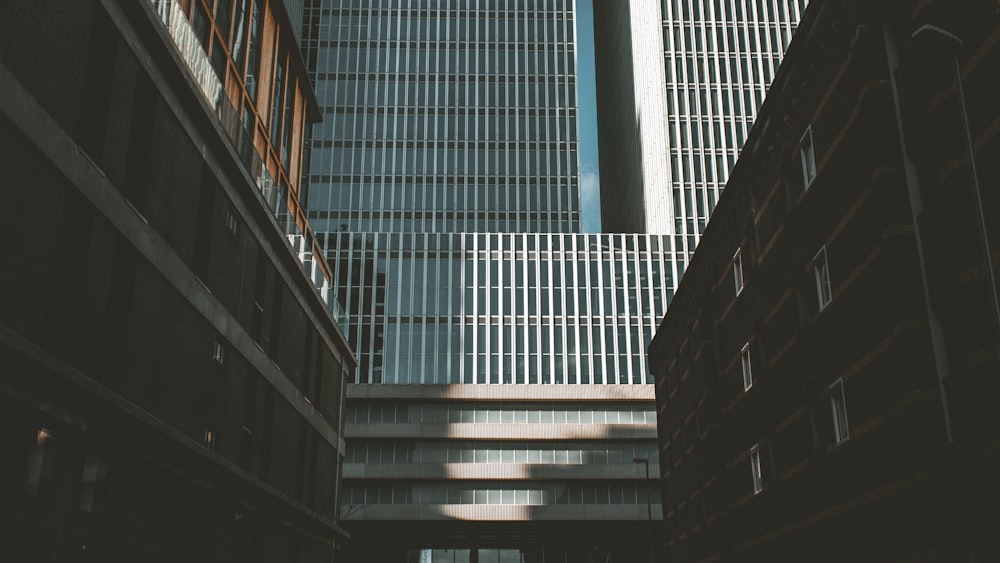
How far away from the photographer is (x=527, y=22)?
119 m

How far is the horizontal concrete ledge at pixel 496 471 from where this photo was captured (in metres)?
79.2

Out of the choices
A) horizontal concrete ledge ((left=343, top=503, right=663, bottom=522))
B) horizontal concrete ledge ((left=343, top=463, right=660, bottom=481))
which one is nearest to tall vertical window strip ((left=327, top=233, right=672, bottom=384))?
horizontal concrete ledge ((left=343, top=463, right=660, bottom=481))

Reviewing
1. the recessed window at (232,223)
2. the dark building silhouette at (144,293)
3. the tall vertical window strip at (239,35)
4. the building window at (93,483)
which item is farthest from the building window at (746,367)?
the tall vertical window strip at (239,35)

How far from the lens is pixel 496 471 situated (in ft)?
263

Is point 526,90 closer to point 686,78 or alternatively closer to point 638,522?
point 686,78

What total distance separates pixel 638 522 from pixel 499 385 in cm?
1643

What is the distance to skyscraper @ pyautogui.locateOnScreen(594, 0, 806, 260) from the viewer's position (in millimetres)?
97312

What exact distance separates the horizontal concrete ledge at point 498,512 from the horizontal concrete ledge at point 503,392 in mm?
9197

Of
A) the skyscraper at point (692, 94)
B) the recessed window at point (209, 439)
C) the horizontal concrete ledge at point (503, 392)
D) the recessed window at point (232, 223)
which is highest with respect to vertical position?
the skyscraper at point (692, 94)

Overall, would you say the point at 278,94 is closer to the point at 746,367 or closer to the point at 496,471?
the point at 746,367

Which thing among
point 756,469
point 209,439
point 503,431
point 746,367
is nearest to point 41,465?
point 209,439

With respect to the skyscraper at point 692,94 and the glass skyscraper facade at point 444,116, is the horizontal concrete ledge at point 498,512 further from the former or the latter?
the glass skyscraper facade at point 444,116

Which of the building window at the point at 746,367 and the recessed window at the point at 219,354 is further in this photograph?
the building window at the point at 746,367

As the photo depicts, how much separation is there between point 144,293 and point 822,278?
57.4ft
